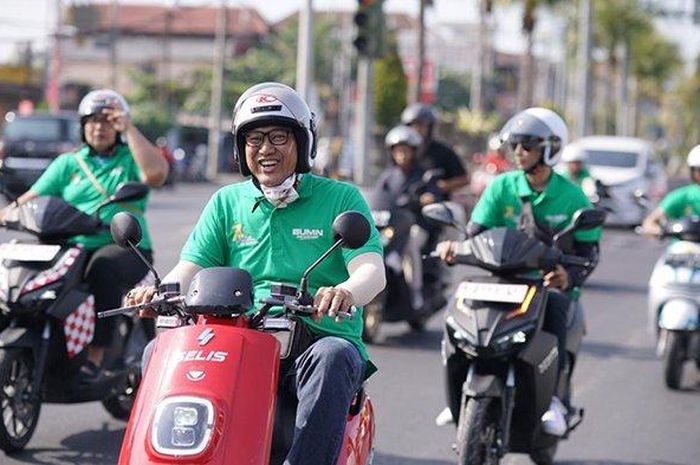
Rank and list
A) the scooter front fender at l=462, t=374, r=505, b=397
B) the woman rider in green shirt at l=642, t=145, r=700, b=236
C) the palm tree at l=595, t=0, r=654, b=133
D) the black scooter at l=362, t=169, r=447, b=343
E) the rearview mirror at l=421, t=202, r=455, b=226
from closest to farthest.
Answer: the scooter front fender at l=462, t=374, r=505, b=397 → the rearview mirror at l=421, t=202, r=455, b=226 → the woman rider in green shirt at l=642, t=145, r=700, b=236 → the black scooter at l=362, t=169, r=447, b=343 → the palm tree at l=595, t=0, r=654, b=133

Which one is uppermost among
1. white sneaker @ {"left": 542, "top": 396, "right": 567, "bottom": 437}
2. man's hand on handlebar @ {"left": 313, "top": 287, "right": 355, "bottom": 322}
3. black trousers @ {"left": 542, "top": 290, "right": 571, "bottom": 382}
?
man's hand on handlebar @ {"left": 313, "top": 287, "right": 355, "bottom": 322}

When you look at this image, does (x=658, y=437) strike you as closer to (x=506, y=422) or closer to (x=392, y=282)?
(x=506, y=422)

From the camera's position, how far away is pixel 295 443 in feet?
15.6

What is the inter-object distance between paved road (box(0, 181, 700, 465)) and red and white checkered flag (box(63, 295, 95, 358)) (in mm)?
511

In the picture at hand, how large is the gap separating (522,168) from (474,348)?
1.32 m

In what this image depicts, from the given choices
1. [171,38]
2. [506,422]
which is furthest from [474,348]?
[171,38]

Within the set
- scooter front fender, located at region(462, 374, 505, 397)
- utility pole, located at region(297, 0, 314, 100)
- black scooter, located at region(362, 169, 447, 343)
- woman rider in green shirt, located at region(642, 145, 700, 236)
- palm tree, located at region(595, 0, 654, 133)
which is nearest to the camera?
scooter front fender, located at region(462, 374, 505, 397)

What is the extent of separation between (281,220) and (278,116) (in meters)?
0.39

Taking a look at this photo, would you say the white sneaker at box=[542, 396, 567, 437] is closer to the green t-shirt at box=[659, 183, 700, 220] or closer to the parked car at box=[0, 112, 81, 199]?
the green t-shirt at box=[659, 183, 700, 220]

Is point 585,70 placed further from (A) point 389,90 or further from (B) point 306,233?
(B) point 306,233

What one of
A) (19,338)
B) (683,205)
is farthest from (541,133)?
(683,205)

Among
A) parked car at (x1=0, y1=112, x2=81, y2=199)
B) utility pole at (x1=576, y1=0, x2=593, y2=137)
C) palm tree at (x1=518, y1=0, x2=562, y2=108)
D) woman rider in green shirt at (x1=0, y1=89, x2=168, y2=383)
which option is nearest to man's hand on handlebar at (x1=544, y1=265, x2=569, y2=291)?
woman rider in green shirt at (x1=0, y1=89, x2=168, y2=383)

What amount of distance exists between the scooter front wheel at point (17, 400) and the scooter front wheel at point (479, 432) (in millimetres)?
2151

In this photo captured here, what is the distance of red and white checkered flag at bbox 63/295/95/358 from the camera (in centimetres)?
792
